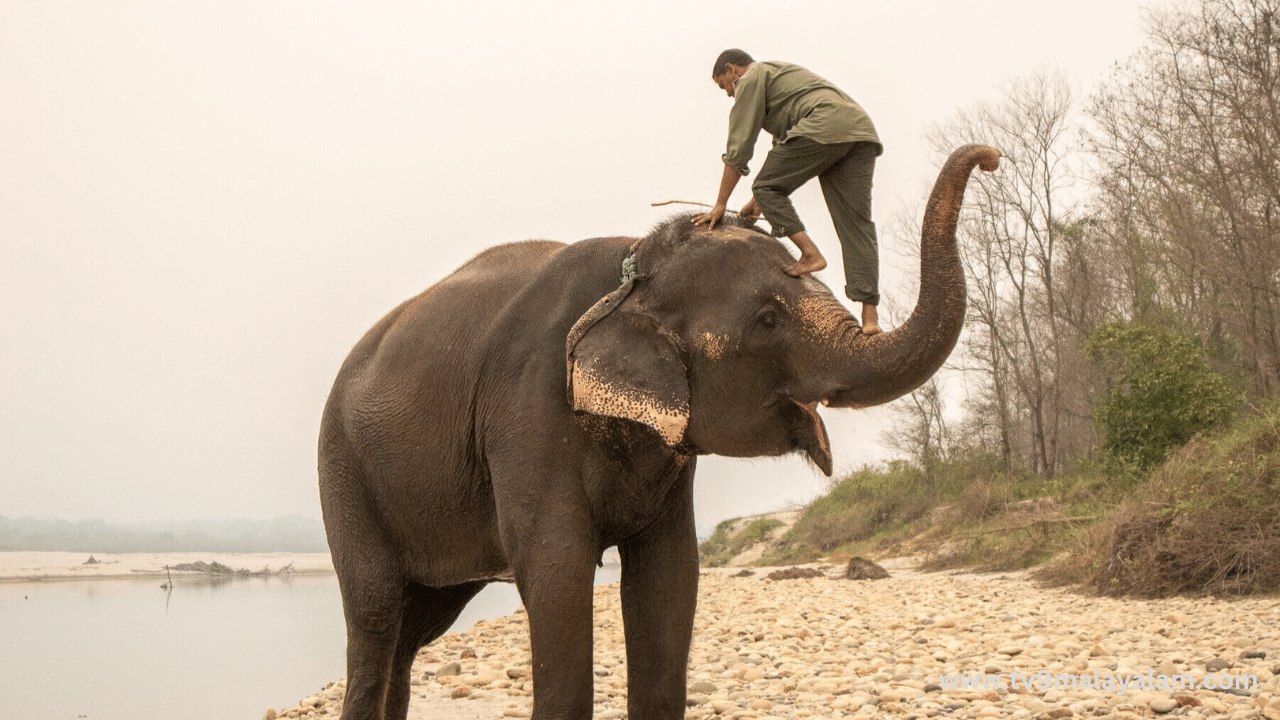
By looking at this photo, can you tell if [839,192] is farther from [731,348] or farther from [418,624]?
[418,624]

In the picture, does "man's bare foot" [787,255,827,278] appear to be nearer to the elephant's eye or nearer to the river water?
the elephant's eye

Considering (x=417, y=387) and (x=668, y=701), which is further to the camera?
(x=417, y=387)

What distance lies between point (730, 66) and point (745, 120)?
45cm

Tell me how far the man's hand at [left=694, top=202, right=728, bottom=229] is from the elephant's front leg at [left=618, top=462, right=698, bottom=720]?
43.9 inches

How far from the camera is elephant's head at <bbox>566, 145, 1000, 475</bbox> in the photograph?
4391 millimetres

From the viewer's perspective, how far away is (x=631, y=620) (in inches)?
207

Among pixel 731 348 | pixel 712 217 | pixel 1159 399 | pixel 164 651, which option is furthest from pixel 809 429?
pixel 1159 399

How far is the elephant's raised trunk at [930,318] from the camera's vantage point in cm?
421

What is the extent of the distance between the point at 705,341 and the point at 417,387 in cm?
153

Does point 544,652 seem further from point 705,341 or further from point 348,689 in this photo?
point 348,689

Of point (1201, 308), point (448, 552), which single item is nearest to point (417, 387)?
point (448, 552)

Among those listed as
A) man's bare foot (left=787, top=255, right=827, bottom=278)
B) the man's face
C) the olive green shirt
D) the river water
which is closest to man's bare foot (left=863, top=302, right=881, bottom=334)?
man's bare foot (left=787, top=255, right=827, bottom=278)

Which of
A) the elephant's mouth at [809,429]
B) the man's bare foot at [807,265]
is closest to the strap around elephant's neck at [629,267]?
the man's bare foot at [807,265]

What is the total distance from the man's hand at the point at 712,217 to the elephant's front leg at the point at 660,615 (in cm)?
111
